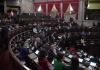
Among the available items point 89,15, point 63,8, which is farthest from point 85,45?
point 63,8

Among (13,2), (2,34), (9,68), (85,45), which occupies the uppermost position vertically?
(13,2)

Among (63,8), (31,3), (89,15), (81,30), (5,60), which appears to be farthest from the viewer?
(31,3)

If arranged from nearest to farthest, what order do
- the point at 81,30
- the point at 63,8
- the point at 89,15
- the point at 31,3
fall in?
the point at 81,30
the point at 89,15
the point at 63,8
the point at 31,3

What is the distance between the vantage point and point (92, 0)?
36.2 m

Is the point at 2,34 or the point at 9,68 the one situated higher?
the point at 2,34

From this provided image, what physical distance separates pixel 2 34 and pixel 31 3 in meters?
37.3

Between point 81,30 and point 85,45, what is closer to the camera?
point 85,45

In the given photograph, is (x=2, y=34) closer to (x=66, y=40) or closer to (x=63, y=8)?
(x=66, y=40)

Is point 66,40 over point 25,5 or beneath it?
beneath

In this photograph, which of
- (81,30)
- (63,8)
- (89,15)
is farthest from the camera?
(63,8)

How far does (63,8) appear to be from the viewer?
3812 cm

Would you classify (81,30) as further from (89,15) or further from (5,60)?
(5,60)

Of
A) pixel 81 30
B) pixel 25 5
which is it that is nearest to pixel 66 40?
pixel 81 30

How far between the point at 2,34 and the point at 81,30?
69.4ft
